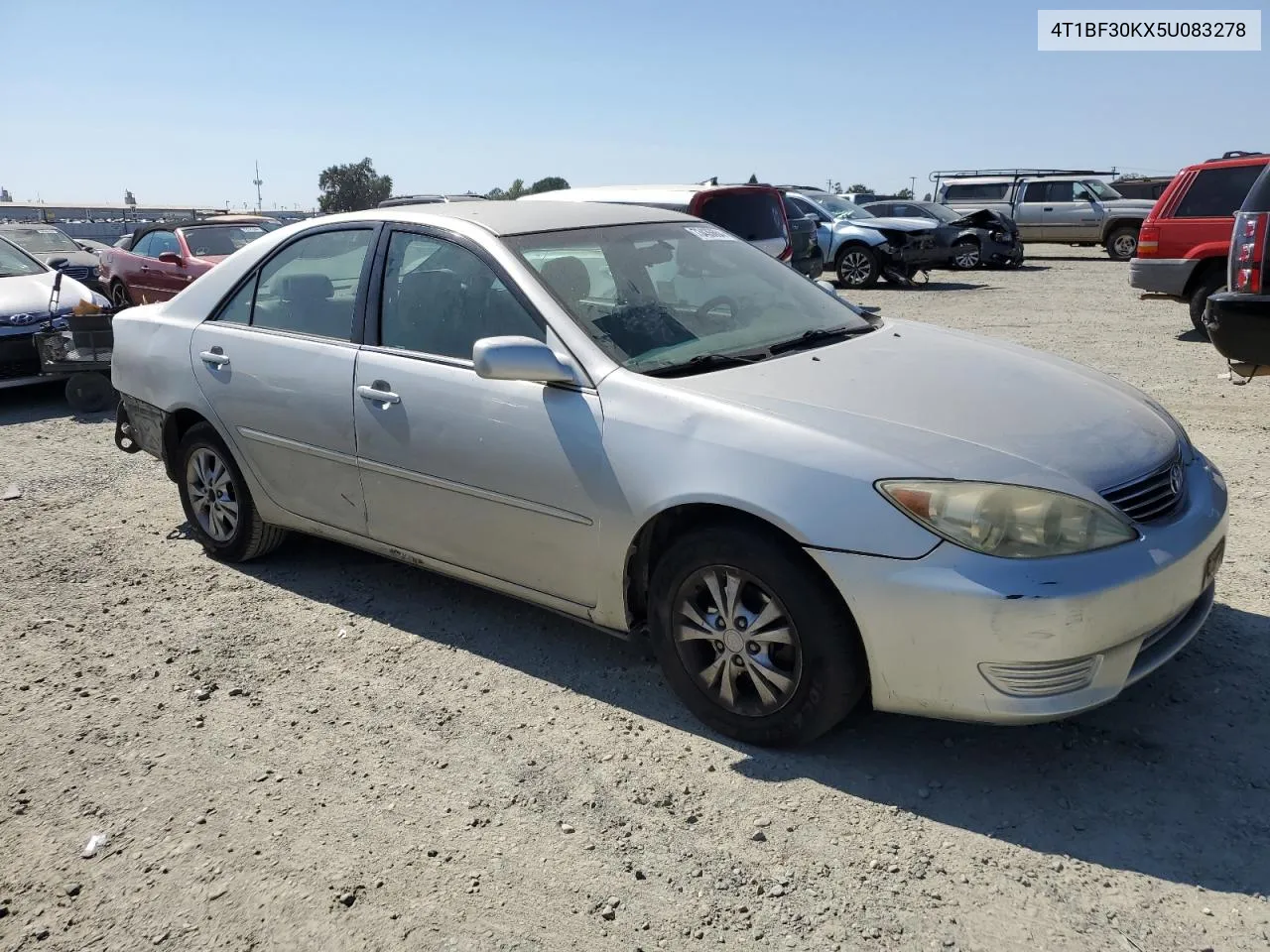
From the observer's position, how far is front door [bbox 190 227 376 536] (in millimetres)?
4234

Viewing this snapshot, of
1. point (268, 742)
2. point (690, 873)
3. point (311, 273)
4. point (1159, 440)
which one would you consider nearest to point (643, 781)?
point (690, 873)

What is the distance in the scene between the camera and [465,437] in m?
3.75

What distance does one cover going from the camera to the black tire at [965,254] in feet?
61.9

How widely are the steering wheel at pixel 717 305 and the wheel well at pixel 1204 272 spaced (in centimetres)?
904

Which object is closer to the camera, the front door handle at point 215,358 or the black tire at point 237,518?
the front door handle at point 215,358

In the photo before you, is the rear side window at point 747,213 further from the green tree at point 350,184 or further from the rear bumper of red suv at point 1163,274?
the green tree at point 350,184

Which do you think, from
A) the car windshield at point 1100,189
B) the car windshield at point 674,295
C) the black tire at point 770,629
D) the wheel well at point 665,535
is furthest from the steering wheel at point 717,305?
the car windshield at point 1100,189

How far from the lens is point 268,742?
348 centimetres

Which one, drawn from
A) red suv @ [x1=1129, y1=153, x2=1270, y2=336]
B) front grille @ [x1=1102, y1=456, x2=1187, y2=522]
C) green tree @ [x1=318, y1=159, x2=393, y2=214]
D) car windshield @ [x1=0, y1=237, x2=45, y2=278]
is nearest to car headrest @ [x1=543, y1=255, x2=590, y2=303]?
front grille @ [x1=1102, y1=456, x2=1187, y2=522]

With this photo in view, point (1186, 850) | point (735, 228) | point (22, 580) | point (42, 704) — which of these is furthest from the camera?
point (735, 228)

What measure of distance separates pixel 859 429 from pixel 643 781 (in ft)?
4.00

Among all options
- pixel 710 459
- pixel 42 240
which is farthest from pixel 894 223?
pixel 710 459

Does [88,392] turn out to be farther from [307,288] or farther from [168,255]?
[307,288]

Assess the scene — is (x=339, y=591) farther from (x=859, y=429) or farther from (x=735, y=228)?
(x=735, y=228)
